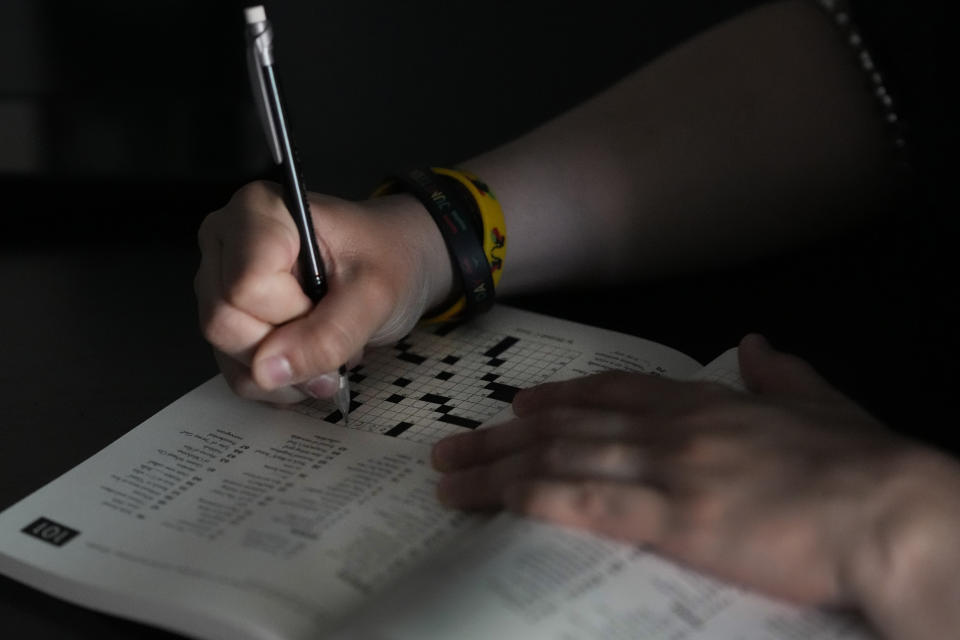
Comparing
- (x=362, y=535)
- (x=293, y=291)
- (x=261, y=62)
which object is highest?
(x=261, y=62)

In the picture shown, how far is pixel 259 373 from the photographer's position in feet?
2.44

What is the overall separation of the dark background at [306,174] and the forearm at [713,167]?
30 millimetres

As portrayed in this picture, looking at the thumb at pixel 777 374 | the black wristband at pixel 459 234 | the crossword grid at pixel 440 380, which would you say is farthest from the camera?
the black wristband at pixel 459 234

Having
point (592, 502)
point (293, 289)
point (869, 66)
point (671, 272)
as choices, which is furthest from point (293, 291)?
point (869, 66)

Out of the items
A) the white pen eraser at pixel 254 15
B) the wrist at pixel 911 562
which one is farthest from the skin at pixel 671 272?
the white pen eraser at pixel 254 15

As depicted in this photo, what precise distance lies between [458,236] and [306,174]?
0.35 m

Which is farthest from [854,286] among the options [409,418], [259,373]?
[259,373]

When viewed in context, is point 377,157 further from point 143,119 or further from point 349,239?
point 349,239

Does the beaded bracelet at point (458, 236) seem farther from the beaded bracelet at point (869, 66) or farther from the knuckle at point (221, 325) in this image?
the beaded bracelet at point (869, 66)

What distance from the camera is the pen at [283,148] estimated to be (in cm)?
71

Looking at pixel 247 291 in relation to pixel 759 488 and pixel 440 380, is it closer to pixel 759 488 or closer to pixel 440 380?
pixel 440 380

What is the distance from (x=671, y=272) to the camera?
3.39ft

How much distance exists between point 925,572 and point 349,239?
45 centimetres

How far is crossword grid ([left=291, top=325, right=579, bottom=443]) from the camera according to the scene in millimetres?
799
